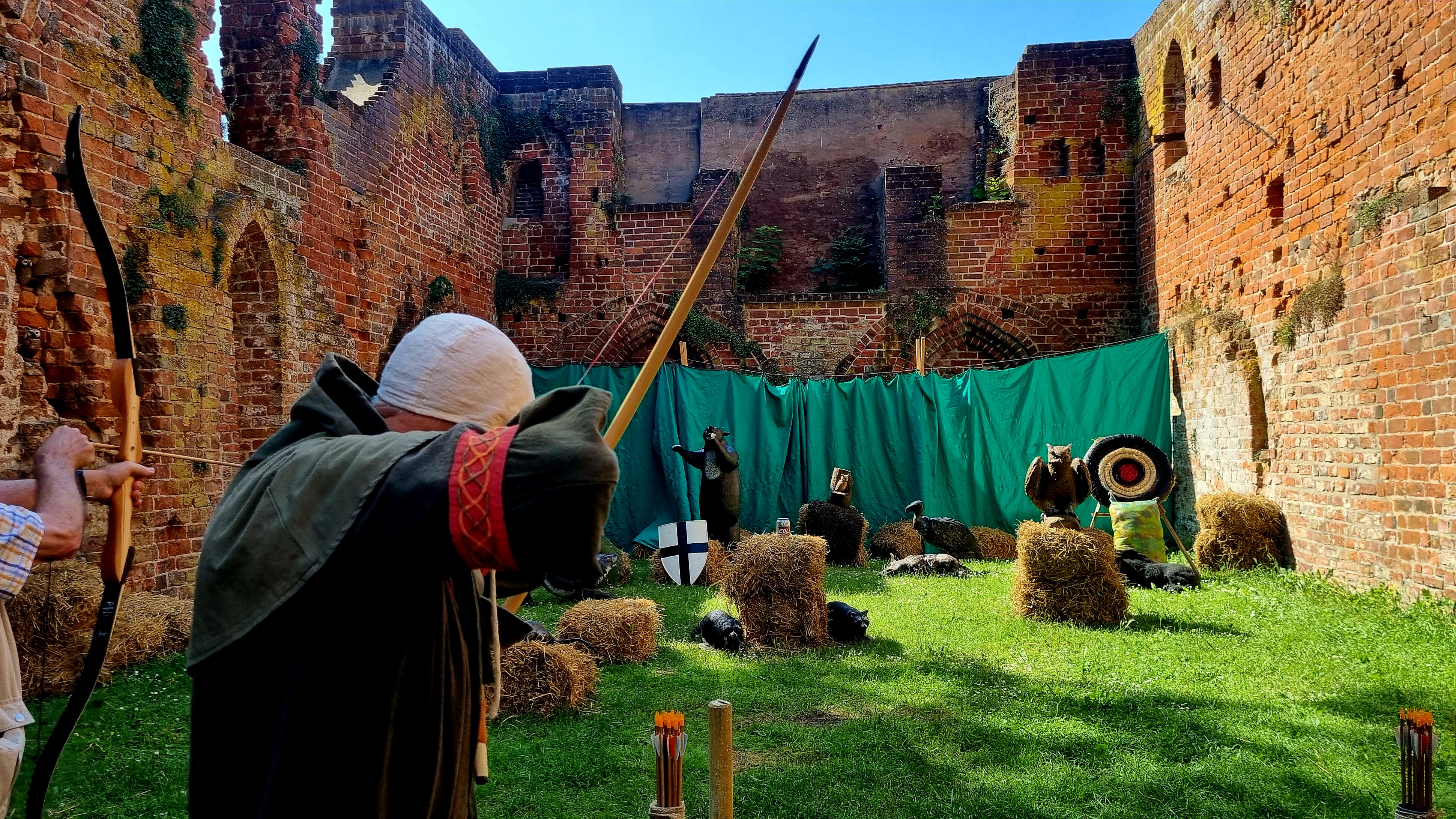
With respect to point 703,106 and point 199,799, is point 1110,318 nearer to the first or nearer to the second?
point 703,106

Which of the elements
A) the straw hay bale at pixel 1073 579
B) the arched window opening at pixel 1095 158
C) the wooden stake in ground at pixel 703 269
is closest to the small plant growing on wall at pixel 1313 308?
the straw hay bale at pixel 1073 579

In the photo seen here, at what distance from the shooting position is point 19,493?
2.76 metres

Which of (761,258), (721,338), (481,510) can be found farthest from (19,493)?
(761,258)

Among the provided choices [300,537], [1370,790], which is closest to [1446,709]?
[1370,790]

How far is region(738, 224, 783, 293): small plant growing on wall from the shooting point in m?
15.6

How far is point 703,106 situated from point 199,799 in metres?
15.9

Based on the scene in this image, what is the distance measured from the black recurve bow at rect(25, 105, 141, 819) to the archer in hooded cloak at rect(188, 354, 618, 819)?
1051 millimetres

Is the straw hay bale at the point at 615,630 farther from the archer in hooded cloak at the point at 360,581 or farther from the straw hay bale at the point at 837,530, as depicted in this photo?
the archer in hooded cloak at the point at 360,581

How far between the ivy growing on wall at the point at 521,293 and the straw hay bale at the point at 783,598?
856 centimetres

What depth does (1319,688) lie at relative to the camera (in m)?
5.05

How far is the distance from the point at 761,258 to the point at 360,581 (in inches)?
579

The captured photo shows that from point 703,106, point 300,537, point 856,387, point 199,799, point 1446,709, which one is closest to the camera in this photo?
point 300,537

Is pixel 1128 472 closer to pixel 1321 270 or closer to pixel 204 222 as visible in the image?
pixel 1321 270

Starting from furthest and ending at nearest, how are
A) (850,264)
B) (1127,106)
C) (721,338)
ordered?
1. (850,264)
2. (721,338)
3. (1127,106)
